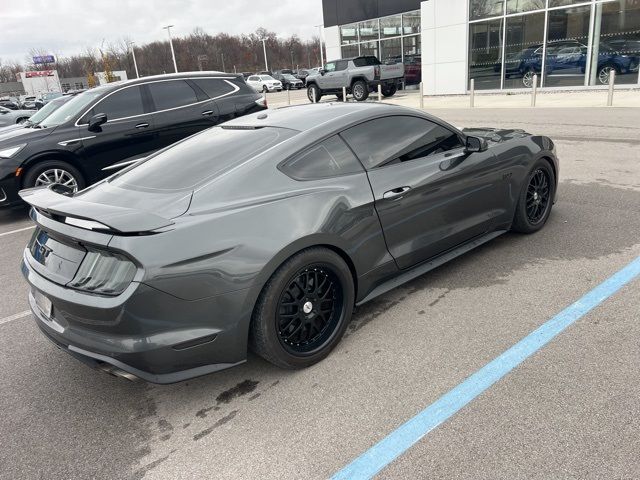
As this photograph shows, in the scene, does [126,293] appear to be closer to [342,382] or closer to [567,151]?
[342,382]

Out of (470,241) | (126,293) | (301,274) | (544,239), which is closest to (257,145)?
(301,274)

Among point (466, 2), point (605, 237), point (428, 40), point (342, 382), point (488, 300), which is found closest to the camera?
point (342, 382)

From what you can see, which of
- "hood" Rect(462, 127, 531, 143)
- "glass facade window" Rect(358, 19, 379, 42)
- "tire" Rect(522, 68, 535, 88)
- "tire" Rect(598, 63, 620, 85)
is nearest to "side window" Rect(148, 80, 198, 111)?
"hood" Rect(462, 127, 531, 143)

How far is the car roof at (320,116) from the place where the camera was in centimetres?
353

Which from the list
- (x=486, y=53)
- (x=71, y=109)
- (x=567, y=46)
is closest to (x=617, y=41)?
(x=567, y=46)

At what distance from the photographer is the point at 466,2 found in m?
21.0

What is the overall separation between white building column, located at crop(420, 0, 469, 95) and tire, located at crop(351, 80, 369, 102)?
11.4ft

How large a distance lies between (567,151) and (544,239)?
4.80 metres

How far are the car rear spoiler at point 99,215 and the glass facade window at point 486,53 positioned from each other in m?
21.3

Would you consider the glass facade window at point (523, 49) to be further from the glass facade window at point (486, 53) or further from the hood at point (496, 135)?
the hood at point (496, 135)

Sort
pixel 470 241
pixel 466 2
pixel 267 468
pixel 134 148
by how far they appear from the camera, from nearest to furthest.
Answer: pixel 267 468 < pixel 470 241 < pixel 134 148 < pixel 466 2

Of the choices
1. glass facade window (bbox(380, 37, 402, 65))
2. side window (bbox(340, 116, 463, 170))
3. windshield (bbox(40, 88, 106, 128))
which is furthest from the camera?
glass facade window (bbox(380, 37, 402, 65))

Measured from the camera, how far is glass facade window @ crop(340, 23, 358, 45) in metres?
27.7

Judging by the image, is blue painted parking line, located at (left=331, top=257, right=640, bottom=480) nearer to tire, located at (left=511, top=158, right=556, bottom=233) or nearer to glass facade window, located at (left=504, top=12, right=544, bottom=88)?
tire, located at (left=511, top=158, right=556, bottom=233)
